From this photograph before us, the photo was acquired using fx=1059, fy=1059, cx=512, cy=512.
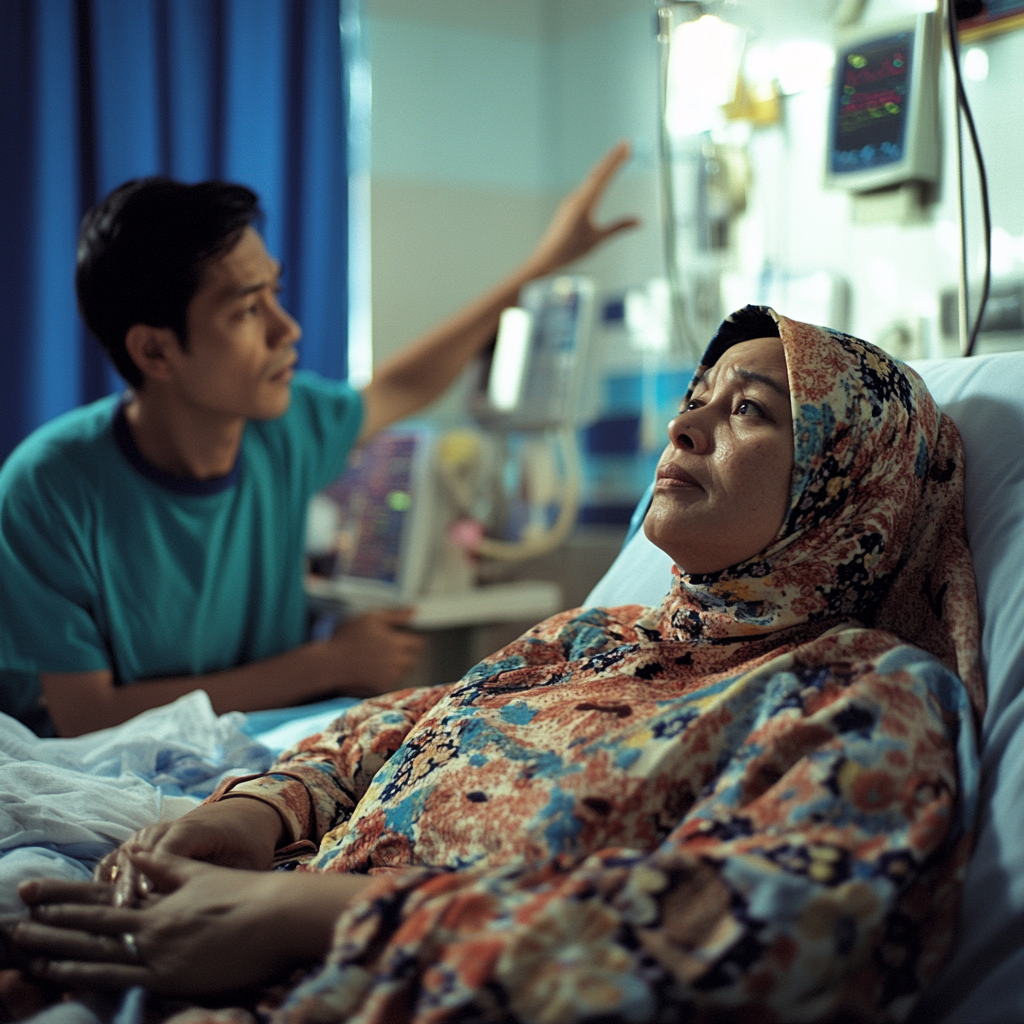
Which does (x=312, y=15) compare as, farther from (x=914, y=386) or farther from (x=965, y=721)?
(x=965, y=721)

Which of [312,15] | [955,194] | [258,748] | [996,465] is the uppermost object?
[312,15]

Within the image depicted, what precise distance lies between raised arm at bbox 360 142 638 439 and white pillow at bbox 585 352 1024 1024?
3.49ft

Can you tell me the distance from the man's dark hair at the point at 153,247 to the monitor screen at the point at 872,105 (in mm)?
1014

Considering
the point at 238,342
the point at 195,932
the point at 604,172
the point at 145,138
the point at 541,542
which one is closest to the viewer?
the point at 195,932

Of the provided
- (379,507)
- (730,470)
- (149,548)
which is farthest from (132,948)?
(379,507)

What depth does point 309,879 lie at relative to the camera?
827mm

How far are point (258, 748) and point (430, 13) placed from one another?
2.46m

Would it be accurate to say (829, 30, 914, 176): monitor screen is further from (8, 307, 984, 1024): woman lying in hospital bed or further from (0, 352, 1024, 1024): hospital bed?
(8, 307, 984, 1024): woman lying in hospital bed

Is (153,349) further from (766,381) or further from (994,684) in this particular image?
(994,684)

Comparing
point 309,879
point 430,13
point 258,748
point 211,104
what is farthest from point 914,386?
point 430,13

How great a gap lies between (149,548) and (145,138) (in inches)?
45.1

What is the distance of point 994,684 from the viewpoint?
92cm

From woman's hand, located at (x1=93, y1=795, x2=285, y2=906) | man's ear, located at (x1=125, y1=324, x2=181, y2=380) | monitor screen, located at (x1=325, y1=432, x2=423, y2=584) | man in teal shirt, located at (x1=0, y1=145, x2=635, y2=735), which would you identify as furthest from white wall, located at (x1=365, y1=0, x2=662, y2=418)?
woman's hand, located at (x1=93, y1=795, x2=285, y2=906)

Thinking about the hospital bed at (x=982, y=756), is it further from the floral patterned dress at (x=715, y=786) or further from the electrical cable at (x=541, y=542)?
the electrical cable at (x=541, y=542)
